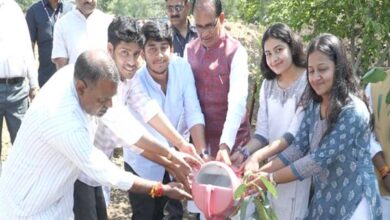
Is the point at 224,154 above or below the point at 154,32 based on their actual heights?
below

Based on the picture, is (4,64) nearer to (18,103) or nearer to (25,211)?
(18,103)

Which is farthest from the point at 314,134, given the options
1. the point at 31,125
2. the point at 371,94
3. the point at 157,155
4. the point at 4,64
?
the point at 4,64

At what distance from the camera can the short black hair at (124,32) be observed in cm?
268

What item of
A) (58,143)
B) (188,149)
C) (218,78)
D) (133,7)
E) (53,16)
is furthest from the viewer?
(133,7)

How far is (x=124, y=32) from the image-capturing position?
2680 millimetres

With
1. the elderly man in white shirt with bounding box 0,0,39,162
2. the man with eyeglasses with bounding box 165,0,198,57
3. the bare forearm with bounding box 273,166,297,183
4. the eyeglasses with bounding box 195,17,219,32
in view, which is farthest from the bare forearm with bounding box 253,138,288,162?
the elderly man in white shirt with bounding box 0,0,39,162

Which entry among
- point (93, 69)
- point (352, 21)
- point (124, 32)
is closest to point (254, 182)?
point (93, 69)

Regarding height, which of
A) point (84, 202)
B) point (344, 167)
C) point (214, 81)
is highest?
point (214, 81)

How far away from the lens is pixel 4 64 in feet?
13.6

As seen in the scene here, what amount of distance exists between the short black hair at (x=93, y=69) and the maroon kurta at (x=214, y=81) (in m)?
0.97

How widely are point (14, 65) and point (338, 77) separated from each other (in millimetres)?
2662

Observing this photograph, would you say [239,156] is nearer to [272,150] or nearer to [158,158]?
[272,150]

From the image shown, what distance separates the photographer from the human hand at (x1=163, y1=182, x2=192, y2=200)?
2567mm

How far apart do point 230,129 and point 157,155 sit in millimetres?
404
